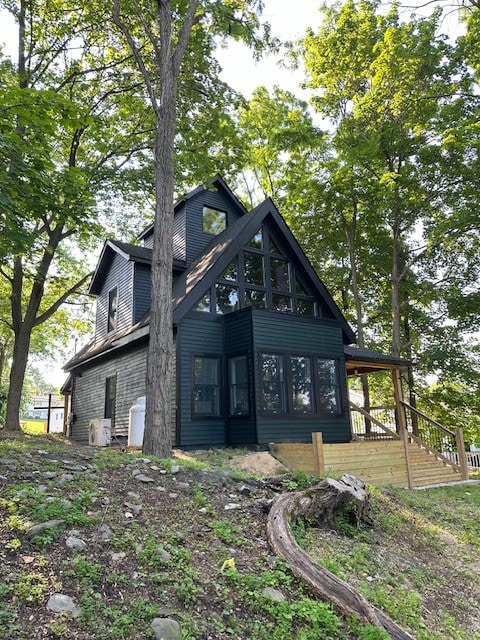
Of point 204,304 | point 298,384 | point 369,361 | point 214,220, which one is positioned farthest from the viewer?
point 214,220

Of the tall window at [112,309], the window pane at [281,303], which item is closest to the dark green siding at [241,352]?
the window pane at [281,303]

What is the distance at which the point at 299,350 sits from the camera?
11492mm

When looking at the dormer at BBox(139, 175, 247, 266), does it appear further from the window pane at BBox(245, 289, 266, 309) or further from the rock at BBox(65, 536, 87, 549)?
the rock at BBox(65, 536, 87, 549)

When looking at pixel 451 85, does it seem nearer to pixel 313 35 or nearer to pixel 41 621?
pixel 313 35

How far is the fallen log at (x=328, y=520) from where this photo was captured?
11.1 ft

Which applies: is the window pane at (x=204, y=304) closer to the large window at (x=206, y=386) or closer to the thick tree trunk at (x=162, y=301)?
the large window at (x=206, y=386)

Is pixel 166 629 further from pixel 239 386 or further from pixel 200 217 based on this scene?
pixel 200 217

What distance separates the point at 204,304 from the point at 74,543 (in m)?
8.36

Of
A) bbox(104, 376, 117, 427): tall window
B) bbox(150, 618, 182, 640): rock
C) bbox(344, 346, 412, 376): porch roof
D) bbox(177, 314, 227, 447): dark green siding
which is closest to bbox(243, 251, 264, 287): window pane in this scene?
bbox(177, 314, 227, 447): dark green siding

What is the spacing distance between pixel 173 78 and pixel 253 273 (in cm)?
541

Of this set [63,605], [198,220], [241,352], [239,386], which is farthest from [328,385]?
[63,605]

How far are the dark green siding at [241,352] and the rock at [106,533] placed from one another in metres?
6.58

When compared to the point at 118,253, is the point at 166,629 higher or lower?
lower

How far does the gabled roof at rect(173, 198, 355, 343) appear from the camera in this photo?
1095 cm
